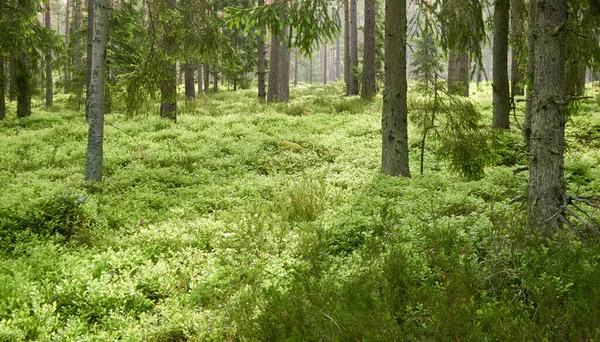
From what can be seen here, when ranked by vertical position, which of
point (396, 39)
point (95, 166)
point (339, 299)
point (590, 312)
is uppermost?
point (396, 39)

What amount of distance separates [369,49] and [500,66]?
8335 millimetres

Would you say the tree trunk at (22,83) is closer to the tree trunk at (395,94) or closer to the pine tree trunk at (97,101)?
the pine tree trunk at (97,101)

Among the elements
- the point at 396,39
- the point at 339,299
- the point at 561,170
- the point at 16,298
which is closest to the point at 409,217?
the point at 561,170

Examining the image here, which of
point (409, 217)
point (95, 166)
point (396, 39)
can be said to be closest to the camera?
point (409, 217)

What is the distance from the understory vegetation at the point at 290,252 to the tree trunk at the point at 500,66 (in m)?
1.50

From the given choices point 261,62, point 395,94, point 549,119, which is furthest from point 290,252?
point 261,62

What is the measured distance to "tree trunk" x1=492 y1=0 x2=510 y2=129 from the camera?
10203 millimetres

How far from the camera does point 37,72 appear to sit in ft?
50.2

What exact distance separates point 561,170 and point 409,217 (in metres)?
1.85

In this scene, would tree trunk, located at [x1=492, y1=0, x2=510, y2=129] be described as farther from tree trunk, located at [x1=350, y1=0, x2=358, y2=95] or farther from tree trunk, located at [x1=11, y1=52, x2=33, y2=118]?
tree trunk, located at [x1=11, y1=52, x2=33, y2=118]

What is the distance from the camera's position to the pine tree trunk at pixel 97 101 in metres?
7.63

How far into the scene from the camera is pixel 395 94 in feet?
24.6

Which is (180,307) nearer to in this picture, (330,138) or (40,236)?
(40,236)

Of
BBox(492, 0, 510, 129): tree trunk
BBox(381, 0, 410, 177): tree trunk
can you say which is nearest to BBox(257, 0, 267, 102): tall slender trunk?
BBox(492, 0, 510, 129): tree trunk
